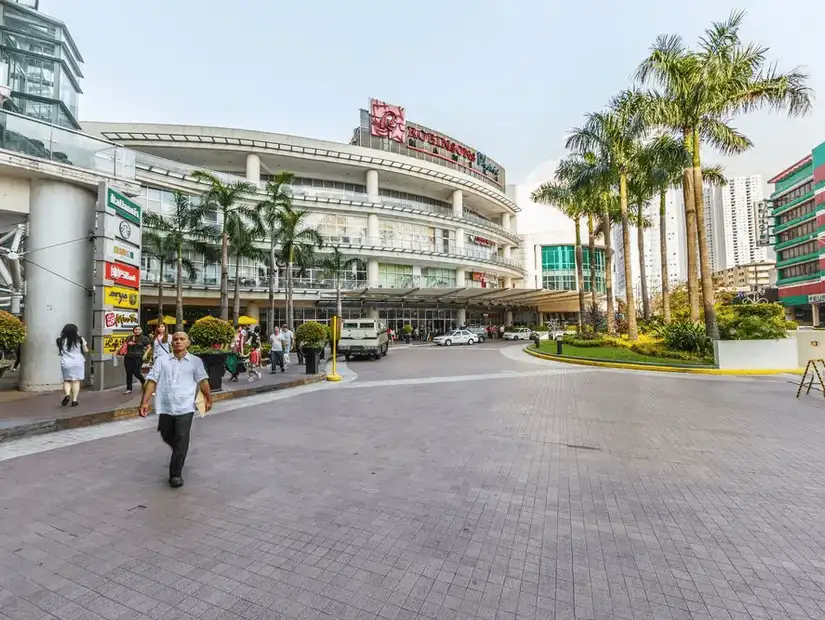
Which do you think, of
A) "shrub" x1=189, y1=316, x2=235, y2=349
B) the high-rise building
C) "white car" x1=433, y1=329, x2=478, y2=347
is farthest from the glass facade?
"shrub" x1=189, y1=316, x2=235, y2=349

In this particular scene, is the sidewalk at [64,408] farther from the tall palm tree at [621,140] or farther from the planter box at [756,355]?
the tall palm tree at [621,140]

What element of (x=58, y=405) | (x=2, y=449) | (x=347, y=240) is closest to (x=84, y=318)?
(x=58, y=405)

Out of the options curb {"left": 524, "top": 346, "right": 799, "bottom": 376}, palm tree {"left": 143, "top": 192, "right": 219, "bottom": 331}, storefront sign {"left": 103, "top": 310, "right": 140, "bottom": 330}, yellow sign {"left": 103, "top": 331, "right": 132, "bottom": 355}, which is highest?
palm tree {"left": 143, "top": 192, "right": 219, "bottom": 331}

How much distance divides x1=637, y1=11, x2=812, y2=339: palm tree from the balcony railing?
19.3 metres

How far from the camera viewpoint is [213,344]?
34.7 ft

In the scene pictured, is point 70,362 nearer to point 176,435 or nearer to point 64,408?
point 64,408

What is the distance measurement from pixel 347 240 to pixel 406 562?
37.1 meters

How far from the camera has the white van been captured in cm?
2123

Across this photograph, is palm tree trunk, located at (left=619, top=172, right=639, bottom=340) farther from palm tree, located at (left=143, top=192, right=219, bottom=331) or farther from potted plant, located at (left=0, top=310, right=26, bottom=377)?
palm tree, located at (left=143, top=192, right=219, bottom=331)

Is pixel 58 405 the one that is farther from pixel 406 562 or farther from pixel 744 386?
pixel 744 386

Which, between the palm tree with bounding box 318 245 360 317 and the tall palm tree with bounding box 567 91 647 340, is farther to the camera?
the palm tree with bounding box 318 245 360 317

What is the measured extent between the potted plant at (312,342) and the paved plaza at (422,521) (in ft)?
21.5

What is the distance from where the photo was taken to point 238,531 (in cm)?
351

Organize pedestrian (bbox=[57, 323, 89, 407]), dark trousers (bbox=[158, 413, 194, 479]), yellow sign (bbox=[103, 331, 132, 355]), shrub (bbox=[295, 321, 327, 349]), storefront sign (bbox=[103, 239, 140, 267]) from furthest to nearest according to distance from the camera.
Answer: shrub (bbox=[295, 321, 327, 349])
storefront sign (bbox=[103, 239, 140, 267])
yellow sign (bbox=[103, 331, 132, 355])
pedestrian (bbox=[57, 323, 89, 407])
dark trousers (bbox=[158, 413, 194, 479])
